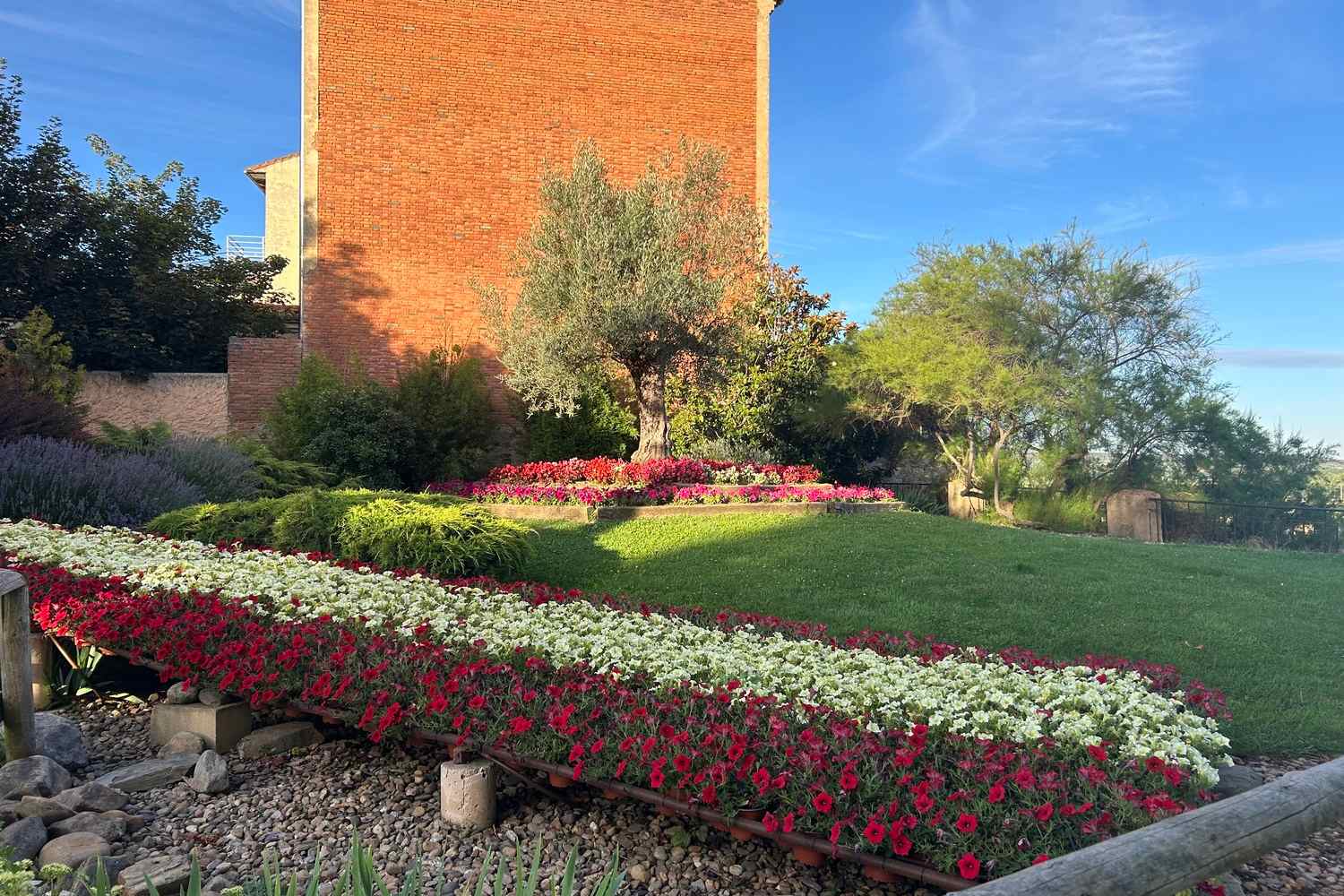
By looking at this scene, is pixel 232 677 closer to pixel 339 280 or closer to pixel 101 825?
pixel 101 825

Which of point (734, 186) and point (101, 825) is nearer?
point (101, 825)

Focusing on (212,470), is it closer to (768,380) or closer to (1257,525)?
(768,380)

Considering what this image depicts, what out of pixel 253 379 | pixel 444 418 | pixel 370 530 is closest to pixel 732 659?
pixel 370 530

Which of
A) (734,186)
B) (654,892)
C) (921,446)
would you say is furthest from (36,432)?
(921,446)

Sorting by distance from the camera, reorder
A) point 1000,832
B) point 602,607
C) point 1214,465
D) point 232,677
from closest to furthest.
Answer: point 1000,832 < point 232,677 < point 602,607 < point 1214,465

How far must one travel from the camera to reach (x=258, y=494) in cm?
1088

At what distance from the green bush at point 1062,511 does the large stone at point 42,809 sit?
15390mm

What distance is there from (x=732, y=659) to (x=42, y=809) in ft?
9.54

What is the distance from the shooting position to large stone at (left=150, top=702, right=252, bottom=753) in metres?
4.27

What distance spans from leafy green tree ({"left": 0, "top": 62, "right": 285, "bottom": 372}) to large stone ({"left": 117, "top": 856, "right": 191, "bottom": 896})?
14226mm

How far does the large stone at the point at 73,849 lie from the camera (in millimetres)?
3098

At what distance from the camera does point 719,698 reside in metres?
3.58

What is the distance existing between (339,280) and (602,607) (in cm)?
1260

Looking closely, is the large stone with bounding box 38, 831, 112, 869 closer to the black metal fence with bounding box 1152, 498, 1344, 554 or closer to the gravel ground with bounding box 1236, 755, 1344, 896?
the gravel ground with bounding box 1236, 755, 1344, 896
